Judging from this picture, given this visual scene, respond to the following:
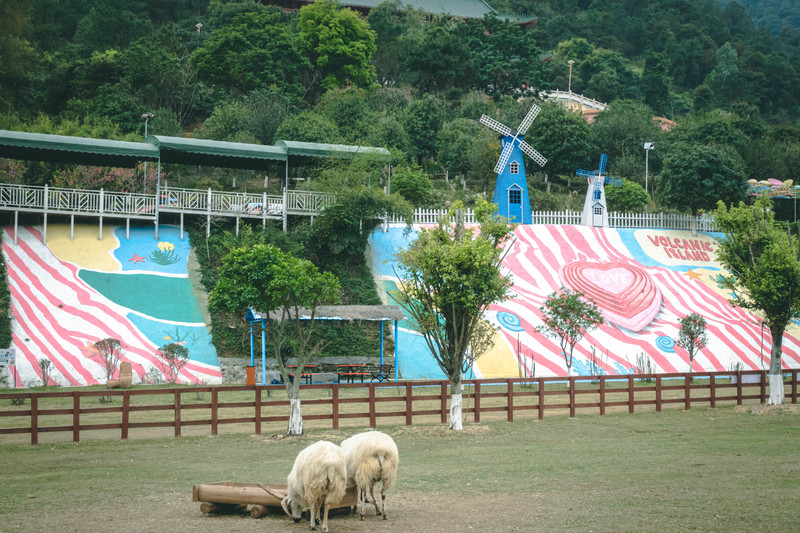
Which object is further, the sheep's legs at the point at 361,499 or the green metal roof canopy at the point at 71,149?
the green metal roof canopy at the point at 71,149

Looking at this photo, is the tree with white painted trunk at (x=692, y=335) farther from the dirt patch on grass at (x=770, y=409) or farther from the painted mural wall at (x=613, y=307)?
the dirt patch on grass at (x=770, y=409)

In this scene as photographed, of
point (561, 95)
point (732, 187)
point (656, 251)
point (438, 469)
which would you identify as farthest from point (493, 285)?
point (561, 95)

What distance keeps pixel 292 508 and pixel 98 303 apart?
20.0 meters

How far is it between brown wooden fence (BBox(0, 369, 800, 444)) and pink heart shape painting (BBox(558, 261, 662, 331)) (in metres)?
6.08

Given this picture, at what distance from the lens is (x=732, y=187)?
4316 centimetres

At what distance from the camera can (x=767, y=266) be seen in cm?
2338

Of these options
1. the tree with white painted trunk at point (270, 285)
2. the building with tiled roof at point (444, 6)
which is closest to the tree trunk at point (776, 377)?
the tree with white painted trunk at point (270, 285)

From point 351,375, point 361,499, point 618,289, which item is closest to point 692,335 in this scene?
point 618,289

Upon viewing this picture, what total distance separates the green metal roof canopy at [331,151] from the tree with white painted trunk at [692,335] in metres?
14.1

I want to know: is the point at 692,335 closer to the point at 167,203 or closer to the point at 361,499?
the point at 167,203

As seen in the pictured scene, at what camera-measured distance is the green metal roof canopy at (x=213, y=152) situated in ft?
107

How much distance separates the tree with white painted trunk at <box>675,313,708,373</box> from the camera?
98.5 ft

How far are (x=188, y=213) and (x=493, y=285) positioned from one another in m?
17.3

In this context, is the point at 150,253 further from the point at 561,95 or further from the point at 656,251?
the point at 561,95
